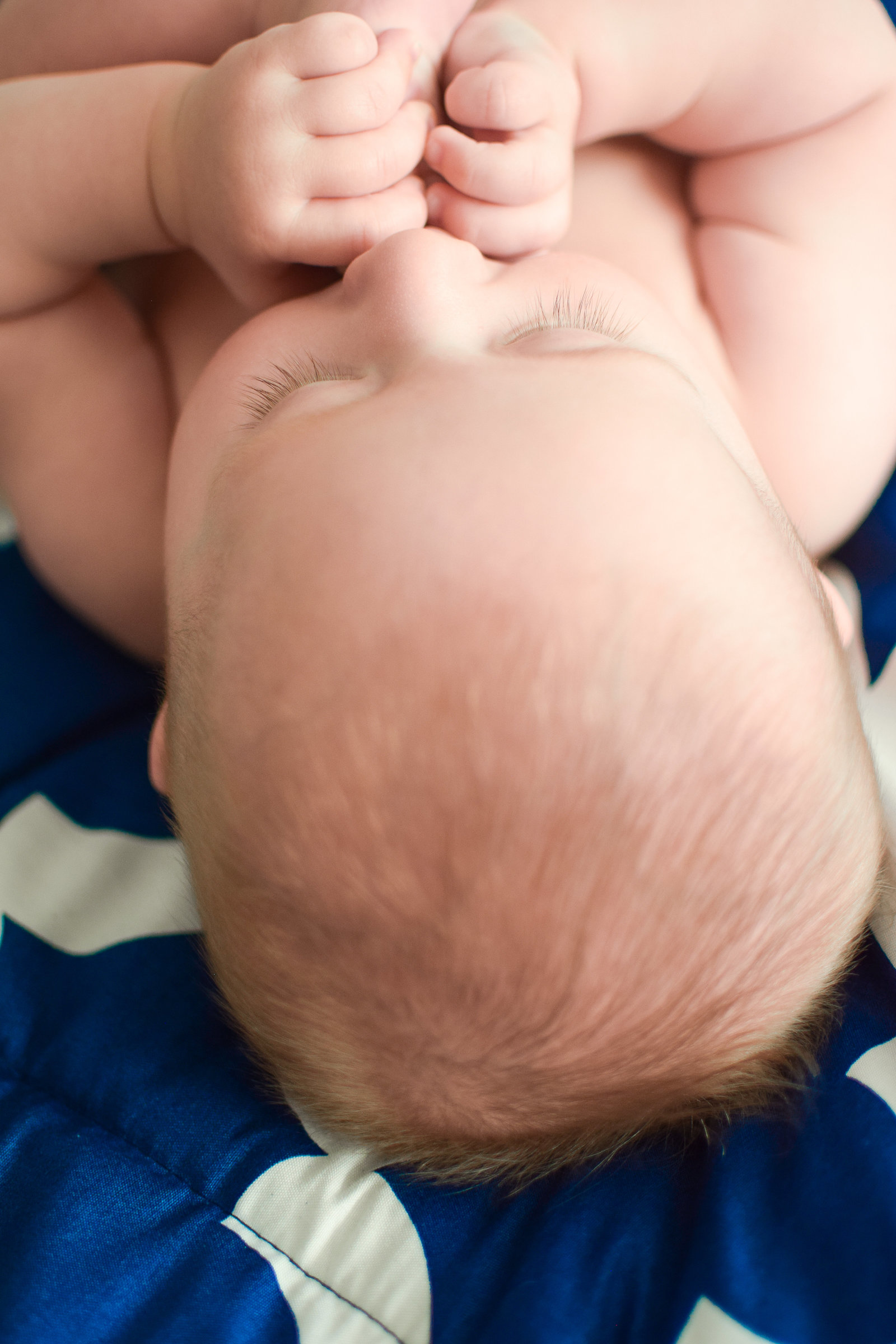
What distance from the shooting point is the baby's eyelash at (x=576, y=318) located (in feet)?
2.39

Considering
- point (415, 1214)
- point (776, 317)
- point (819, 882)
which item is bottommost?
point (415, 1214)

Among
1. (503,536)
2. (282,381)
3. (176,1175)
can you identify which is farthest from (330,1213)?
(282,381)

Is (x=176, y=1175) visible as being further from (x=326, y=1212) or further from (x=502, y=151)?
(x=502, y=151)

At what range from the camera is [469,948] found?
1.95ft

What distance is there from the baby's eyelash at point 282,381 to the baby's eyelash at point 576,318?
5.5 inches

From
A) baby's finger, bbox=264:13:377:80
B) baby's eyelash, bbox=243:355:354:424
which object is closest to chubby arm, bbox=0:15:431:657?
baby's finger, bbox=264:13:377:80

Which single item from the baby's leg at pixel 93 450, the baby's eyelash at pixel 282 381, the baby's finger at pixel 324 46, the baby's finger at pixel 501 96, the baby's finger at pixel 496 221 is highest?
the baby's finger at pixel 324 46

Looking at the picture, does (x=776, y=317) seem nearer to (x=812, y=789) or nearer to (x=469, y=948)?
(x=812, y=789)

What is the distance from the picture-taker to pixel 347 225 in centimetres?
80

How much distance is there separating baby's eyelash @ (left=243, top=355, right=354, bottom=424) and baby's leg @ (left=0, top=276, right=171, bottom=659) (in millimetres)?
372

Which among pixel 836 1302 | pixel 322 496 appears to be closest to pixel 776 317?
pixel 322 496

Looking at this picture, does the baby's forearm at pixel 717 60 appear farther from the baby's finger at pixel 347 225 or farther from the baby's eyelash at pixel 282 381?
the baby's eyelash at pixel 282 381

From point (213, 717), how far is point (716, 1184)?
20.1 inches

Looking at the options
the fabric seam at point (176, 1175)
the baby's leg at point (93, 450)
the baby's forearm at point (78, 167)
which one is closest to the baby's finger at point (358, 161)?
the baby's forearm at point (78, 167)
